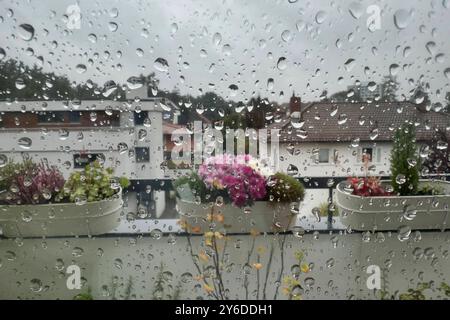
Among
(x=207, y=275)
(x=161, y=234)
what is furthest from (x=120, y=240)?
(x=207, y=275)

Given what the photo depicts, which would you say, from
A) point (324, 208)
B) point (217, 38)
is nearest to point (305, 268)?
point (324, 208)

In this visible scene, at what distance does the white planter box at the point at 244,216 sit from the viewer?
52 centimetres

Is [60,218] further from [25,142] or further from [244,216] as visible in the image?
[244,216]

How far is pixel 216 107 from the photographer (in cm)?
49

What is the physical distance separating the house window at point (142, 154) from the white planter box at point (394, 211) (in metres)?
0.37

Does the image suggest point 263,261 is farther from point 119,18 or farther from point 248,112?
point 119,18

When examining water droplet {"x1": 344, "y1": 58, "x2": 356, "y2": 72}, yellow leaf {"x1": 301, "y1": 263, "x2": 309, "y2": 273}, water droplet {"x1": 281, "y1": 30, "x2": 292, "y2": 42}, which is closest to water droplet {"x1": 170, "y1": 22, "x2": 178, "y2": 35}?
water droplet {"x1": 281, "y1": 30, "x2": 292, "y2": 42}

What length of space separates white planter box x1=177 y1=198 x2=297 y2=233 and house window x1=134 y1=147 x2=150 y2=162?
0.10m

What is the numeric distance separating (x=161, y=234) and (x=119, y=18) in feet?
1.37

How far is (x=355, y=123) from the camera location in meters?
0.49

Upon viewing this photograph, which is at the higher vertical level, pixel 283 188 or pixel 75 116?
pixel 75 116

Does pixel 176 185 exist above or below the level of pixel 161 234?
above

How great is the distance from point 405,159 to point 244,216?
318 millimetres

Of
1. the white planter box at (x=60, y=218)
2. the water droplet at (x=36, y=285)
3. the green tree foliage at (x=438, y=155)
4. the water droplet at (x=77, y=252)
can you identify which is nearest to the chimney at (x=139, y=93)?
the white planter box at (x=60, y=218)
